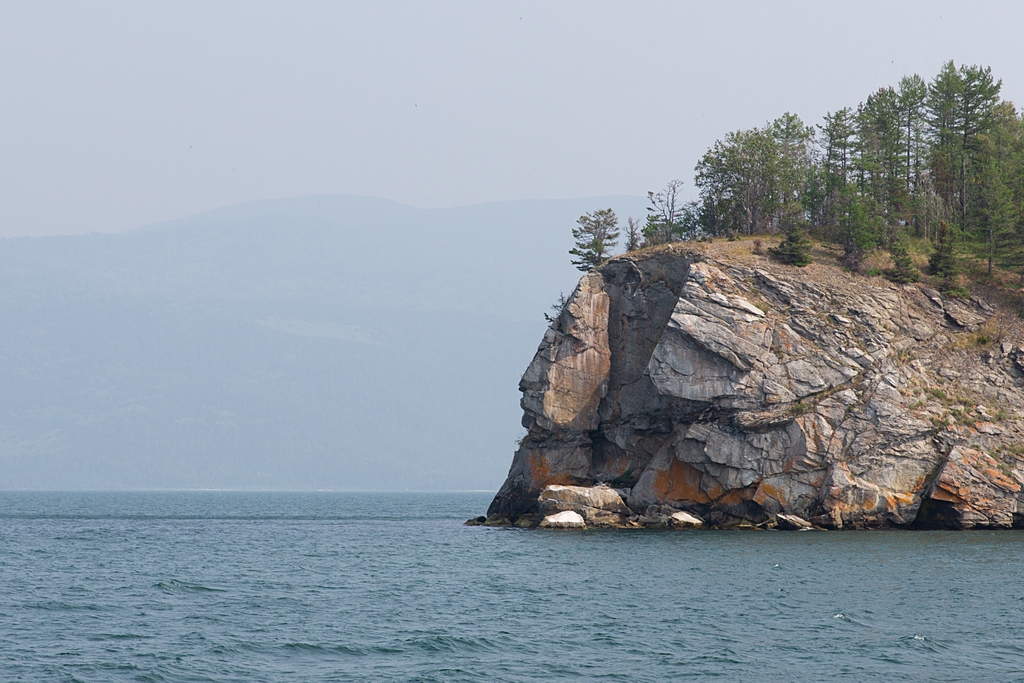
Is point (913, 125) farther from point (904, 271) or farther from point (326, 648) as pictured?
point (326, 648)

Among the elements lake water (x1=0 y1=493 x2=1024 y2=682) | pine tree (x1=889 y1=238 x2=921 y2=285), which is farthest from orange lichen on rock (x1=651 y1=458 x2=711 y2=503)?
pine tree (x1=889 y1=238 x2=921 y2=285)

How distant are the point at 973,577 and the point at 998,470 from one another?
79.7ft

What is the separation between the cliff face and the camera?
7119cm

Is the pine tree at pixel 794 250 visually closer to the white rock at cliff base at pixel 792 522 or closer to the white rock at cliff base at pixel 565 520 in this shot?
the white rock at cliff base at pixel 792 522

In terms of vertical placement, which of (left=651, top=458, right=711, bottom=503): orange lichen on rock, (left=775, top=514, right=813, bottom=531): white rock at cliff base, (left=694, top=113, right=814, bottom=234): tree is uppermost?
(left=694, top=113, right=814, bottom=234): tree

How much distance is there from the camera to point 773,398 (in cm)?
7412

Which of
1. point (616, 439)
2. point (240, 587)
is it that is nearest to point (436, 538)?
point (616, 439)

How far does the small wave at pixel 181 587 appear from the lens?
48062mm

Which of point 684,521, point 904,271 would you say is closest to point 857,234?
point 904,271

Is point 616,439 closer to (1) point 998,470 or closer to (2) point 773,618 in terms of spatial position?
(1) point 998,470

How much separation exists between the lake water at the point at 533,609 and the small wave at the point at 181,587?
0.16 meters

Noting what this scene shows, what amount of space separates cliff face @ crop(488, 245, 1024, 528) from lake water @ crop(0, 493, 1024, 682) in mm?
4440

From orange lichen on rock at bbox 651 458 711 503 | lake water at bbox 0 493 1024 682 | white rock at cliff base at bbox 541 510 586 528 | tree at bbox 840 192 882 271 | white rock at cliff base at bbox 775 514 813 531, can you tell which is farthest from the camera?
tree at bbox 840 192 882 271

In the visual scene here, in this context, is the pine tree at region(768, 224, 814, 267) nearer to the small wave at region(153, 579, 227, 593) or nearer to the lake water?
the lake water
